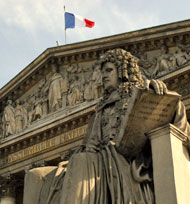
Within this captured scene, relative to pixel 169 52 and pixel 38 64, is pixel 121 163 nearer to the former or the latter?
pixel 169 52

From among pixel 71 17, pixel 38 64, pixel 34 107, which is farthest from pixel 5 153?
pixel 71 17

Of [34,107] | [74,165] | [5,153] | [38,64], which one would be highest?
[38,64]

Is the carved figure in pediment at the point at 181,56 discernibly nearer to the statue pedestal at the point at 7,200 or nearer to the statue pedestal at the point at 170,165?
the statue pedestal at the point at 7,200

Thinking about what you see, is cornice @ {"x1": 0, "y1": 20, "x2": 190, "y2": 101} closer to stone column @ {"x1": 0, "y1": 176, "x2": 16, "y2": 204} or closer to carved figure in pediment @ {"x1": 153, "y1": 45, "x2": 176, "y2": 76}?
carved figure in pediment @ {"x1": 153, "y1": 45, "x2": 176, "y2": 76}

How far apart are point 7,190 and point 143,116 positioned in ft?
56.0

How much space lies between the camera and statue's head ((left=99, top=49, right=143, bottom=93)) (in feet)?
16.1

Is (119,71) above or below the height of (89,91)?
below

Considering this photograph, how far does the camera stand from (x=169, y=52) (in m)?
17.9

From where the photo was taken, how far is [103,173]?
4176 mm

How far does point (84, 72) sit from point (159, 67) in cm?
335

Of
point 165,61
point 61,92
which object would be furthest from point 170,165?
point 61,92

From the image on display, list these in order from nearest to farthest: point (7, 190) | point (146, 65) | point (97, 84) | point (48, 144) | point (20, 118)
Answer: point (146, 65)
point (97, 84)
point (48, 144)
point (7, 190)
point (20, 118)

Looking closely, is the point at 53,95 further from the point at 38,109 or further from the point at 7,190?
the point at 7,190

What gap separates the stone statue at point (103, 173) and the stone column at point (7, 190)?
1609 cm
